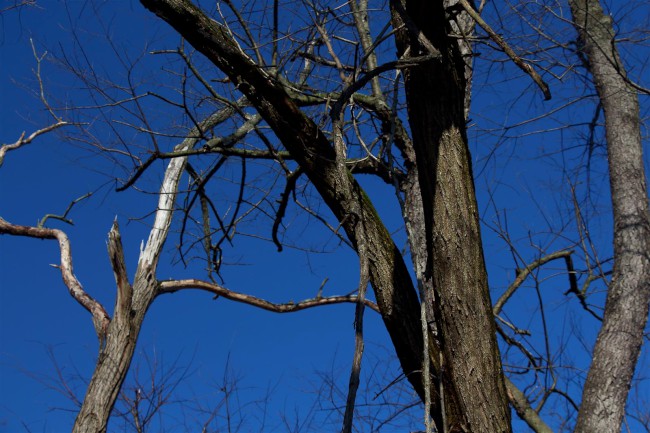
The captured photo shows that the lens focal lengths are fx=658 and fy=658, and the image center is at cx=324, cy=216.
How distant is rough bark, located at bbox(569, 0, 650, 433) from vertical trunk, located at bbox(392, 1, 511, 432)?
126cm

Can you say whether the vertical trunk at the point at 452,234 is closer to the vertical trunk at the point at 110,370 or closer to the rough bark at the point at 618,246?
the rough bark at the point at 618,246

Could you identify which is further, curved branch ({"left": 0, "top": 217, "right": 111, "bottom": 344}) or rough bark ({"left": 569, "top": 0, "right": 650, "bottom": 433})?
curved branch ({"left": 0, "top": 217, "right": 111, "bottom": 344})

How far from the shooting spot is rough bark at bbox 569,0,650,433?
346cm

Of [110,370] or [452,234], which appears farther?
[110,370]

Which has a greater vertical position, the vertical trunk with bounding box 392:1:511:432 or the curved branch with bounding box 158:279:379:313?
the curved branch with bounding box 158:279:379:313

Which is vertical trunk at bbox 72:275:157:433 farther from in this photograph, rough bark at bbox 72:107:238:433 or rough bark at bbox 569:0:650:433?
rough bark at bbox 569:0:650:433

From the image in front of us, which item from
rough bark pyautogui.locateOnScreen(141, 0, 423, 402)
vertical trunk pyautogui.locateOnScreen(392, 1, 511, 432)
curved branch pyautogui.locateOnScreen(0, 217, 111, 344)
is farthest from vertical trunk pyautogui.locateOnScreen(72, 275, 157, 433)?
vertical trunk pyautogui.locateOnScreen(392, 1, 511, 432)

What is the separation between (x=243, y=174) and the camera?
3.62 metres

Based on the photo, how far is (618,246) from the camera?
3900 mm

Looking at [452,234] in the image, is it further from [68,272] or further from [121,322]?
[68,272]

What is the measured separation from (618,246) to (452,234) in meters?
1.93

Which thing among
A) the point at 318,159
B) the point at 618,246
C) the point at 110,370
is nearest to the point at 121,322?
the point at 110,370

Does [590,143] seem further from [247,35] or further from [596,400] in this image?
[247,35]

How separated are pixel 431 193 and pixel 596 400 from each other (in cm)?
174
